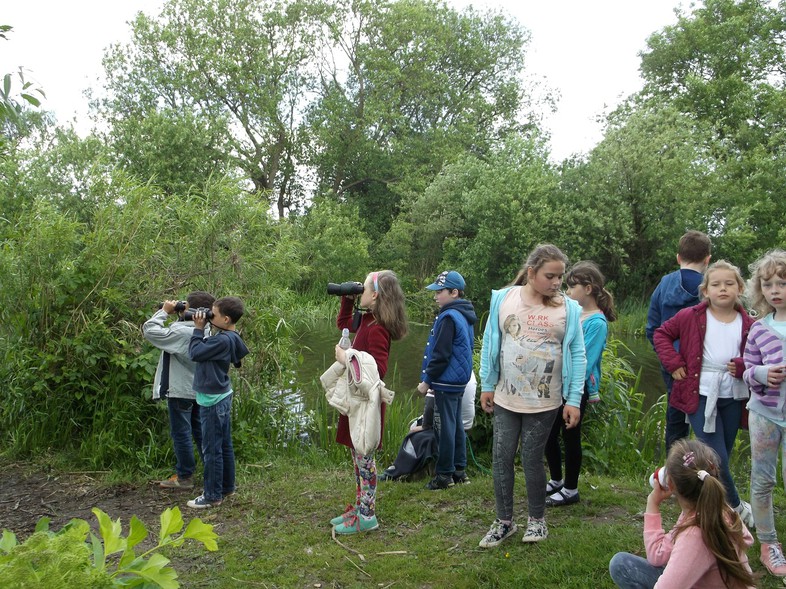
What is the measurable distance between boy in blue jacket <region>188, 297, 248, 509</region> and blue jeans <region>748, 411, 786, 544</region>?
3.24 meters

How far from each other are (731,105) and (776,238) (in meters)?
7.43

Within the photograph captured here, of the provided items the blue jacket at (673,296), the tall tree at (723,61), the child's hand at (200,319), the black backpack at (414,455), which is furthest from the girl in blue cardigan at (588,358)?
the tall tree at (723,61)

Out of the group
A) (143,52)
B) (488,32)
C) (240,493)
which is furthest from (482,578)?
(488,32)

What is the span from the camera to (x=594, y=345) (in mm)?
4531

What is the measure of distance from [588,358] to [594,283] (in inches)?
19.4

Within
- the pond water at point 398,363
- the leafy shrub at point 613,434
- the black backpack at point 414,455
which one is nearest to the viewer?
the black backpack at point 414,455

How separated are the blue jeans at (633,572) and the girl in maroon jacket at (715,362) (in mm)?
1129

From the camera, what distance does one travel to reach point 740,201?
20.0 metres

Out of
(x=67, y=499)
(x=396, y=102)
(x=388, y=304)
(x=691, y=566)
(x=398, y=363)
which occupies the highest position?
(x=396, y=102)

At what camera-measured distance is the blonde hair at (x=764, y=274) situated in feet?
11.5

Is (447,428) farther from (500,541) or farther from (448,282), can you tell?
(500,541)

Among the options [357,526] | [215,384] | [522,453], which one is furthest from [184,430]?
[522,453]

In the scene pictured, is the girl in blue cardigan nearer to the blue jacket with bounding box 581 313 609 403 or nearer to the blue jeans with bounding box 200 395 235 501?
the blue jacket with bounding box 581 313 609 403

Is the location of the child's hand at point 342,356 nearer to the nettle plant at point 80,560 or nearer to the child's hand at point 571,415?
the child's hand at point 571,415
